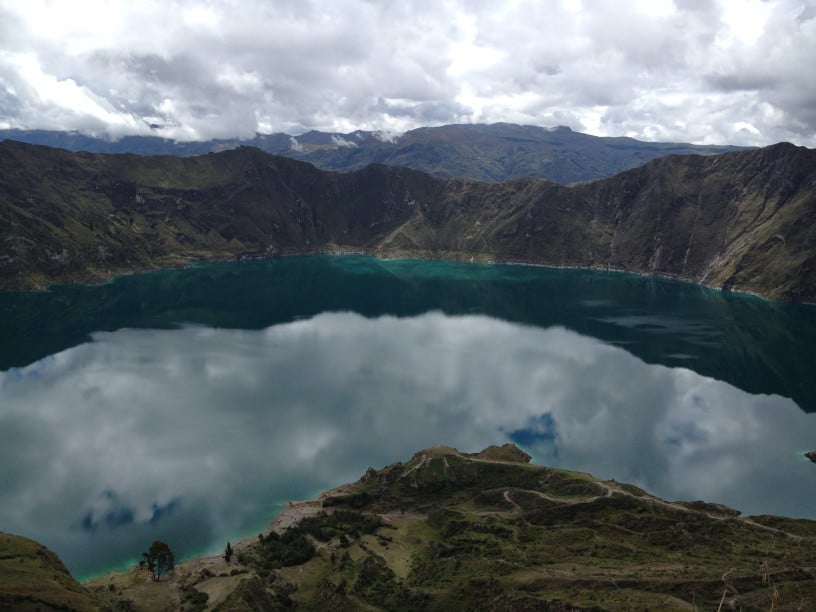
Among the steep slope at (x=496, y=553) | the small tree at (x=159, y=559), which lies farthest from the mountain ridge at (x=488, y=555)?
the small tree at (x=159, y=559)

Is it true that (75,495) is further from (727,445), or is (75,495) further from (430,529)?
(727,445)

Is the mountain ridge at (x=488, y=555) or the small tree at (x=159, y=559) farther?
the small tree at (x=159, y=559)

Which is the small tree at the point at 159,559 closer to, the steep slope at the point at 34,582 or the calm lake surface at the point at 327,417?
the calm lake surface at the point at 327,417

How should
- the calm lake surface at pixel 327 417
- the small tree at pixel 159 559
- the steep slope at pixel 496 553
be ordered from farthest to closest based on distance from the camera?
the calm lake surface at pixel 327 417 < the small tree at pixel 159 559 < the steep slope at pixel 496 553


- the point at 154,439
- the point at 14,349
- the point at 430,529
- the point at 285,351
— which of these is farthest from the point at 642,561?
the point at 14,349

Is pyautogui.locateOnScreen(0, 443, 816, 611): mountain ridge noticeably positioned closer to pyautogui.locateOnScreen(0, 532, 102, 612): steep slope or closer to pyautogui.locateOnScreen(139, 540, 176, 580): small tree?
pyautogui.locateOnScreen(0, 532, 102, 612): steep slope

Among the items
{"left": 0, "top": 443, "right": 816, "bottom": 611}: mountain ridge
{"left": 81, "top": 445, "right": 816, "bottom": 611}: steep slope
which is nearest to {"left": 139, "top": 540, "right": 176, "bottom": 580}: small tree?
{"left": 0, "top": 443, "right": 816, "bottom": 611}: mountain ridge
